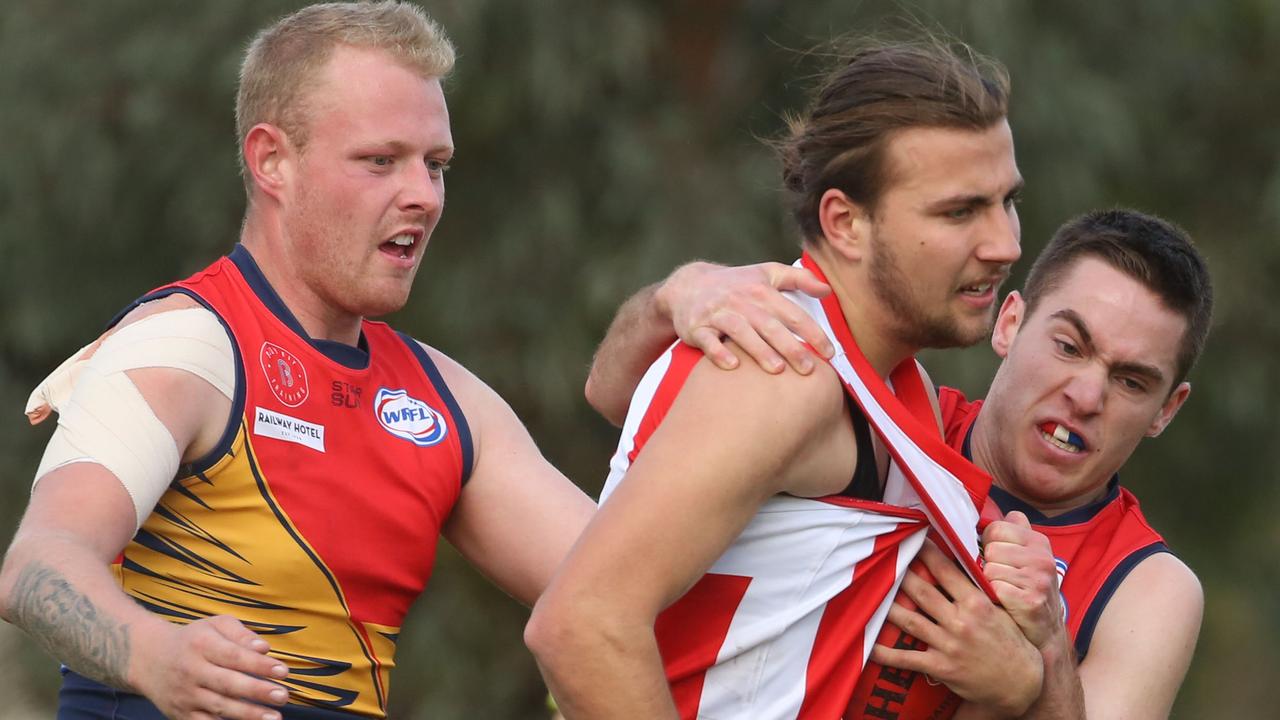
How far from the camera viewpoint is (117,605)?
3.10 meters

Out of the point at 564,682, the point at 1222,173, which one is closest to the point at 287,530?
the point at 564,682

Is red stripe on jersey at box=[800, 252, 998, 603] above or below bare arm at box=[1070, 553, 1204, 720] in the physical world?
above

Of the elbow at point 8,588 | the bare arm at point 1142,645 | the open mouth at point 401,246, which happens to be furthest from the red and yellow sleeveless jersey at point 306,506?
the bare arm at point 1142,645

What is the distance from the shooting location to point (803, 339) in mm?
3025

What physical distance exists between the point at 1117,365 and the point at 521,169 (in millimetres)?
6606

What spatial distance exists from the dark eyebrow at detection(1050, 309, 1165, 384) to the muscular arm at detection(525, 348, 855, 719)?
1218mm

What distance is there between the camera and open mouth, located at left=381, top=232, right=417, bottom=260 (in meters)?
3.93

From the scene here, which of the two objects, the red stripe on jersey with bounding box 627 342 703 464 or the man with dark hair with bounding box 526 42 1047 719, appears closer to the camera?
the man with dark hair with bounding box 526 42 1047 719

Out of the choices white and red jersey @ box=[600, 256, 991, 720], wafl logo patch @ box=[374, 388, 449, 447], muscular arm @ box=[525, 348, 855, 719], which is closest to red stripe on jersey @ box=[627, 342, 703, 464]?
white and red jersey @ box=[600, 256, 991, 720]

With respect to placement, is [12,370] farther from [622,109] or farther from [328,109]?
[328,109]

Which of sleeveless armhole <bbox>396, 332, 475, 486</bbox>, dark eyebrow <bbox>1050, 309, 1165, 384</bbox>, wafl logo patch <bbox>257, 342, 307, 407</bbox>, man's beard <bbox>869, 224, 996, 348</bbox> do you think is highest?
man's beard <bbox>869, 224, 996, 348</bbox>

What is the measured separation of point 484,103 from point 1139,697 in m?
6.75

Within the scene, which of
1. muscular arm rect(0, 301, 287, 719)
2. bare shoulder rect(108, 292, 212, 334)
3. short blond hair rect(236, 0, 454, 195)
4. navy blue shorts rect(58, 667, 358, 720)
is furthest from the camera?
short blond hair rect(236, 0, 454, 195)

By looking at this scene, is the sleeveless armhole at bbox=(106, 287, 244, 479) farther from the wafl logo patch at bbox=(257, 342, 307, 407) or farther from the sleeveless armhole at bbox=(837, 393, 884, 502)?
the sleeveless armhole at bbox=(837, 393, 884, 502)
